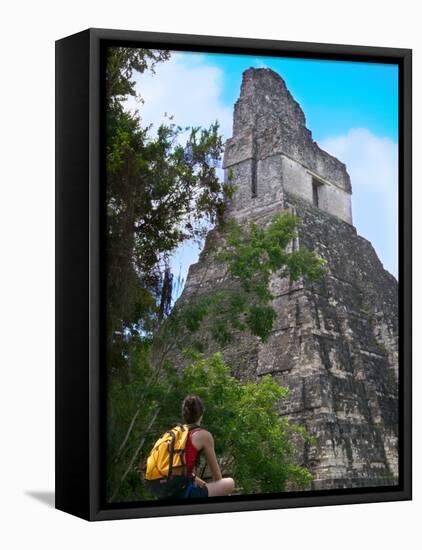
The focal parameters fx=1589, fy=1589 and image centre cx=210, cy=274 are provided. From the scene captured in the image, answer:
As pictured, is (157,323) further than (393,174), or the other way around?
(393,174)

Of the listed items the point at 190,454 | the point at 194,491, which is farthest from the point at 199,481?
the point at 190,454

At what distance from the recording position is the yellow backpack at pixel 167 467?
485 inches

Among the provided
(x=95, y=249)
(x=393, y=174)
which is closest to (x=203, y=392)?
(x=95, y=249)

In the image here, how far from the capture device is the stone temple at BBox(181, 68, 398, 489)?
13.0 metres

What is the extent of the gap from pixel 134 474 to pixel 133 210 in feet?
6.71

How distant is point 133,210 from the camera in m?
12.4

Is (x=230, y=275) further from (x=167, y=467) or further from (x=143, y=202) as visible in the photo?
(x=167, y=467)

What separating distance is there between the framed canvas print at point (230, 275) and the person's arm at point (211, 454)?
0.06ft

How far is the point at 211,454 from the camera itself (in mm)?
12500

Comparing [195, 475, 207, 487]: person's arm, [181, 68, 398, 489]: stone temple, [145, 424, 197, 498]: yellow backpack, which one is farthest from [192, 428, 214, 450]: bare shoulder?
[181, 68, 398, 489]: stone temple

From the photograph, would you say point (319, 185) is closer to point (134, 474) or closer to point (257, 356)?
point (257, 356)

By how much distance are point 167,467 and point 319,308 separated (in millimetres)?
1964

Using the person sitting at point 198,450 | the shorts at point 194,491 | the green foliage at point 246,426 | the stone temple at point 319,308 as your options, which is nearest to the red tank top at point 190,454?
the person sitting at point 198,450

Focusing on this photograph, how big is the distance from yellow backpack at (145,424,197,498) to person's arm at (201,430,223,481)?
18cm
